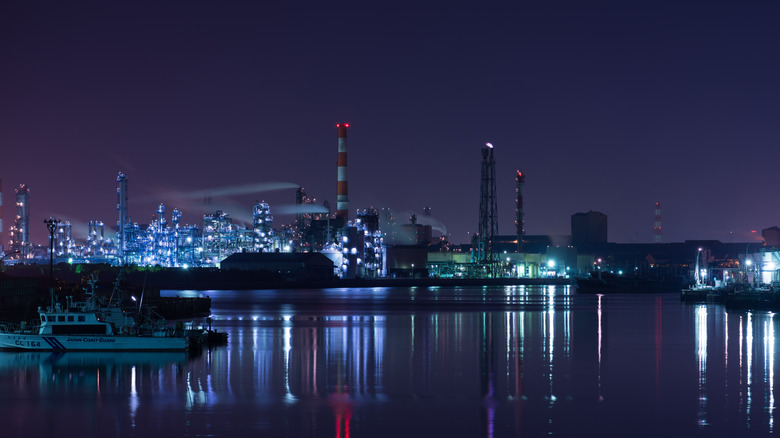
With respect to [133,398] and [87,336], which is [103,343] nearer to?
[87,336]

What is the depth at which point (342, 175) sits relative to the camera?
565 ft

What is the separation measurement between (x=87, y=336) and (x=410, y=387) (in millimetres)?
16209

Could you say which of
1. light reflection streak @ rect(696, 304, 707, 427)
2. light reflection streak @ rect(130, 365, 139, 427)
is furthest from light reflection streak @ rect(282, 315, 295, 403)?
light reflection streak @ rect(696, 304, 707, 427)

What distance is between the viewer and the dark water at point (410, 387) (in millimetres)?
24062

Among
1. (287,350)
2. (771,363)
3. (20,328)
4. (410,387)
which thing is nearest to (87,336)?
(20,328)

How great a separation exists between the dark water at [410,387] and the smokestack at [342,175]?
388 feet

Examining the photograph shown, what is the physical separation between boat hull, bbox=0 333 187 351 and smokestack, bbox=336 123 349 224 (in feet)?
431

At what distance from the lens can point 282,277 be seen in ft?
549

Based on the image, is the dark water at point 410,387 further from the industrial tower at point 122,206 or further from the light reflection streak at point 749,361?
the industrial tower at point 122,206

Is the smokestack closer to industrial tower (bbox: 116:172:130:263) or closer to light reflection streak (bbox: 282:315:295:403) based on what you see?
industrial tower (bbox: 116:172:130:263)

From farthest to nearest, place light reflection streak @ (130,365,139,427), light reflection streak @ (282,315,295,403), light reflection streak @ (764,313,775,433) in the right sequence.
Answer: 1. light reflection streak @ (282,315,295,403)
2. light reflection streak @ (130,365,139,427)
3. light reflection streak @ (764,313,775,433)

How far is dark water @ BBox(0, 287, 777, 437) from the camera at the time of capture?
2406 cm

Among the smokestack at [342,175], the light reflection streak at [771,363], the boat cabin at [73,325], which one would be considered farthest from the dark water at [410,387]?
→ the smokestack at [342,175]

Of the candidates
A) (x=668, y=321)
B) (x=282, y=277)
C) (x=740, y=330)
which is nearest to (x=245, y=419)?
(x=740, y=330)
